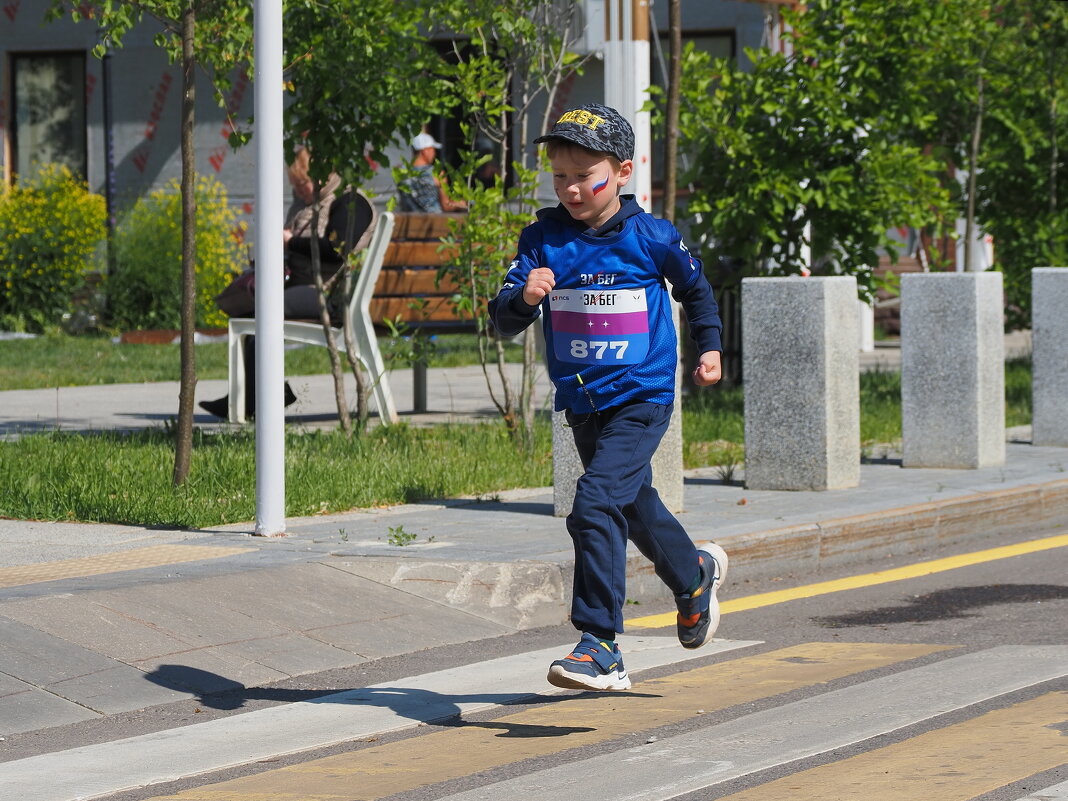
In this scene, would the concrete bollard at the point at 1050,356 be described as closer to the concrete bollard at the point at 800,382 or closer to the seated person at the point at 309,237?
the concrete bollard at the point at 800,382

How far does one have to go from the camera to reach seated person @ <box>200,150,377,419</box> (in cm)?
1109

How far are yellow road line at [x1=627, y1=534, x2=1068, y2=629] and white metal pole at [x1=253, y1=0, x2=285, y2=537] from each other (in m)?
1.62

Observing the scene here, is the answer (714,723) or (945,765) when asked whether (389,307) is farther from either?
(945,765)

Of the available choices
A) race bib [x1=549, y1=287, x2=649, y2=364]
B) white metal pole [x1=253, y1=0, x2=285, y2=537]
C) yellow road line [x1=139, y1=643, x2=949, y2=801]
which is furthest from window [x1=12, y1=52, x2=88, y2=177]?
race bib [x1=549, y1=287, x2=649, y2=364]

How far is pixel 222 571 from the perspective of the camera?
6.51 meters

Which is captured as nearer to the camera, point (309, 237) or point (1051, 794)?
point (1051, 794)

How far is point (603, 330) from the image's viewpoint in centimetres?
518

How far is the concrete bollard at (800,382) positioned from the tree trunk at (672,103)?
1.03 metres

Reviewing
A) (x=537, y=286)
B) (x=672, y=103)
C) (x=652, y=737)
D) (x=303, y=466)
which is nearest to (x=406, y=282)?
(x=672, y=103)

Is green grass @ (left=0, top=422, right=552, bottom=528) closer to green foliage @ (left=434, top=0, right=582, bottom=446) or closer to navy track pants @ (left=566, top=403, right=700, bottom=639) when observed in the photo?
green foliage @ (left=434, top=0, right=582, bottom=446)

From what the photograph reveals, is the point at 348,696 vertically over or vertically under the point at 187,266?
under

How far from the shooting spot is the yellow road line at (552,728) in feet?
14.8

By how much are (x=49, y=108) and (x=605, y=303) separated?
19.7 meters

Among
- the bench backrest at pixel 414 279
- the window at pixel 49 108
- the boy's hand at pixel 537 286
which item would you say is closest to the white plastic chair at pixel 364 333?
the bench backrest at pixel 414 279
